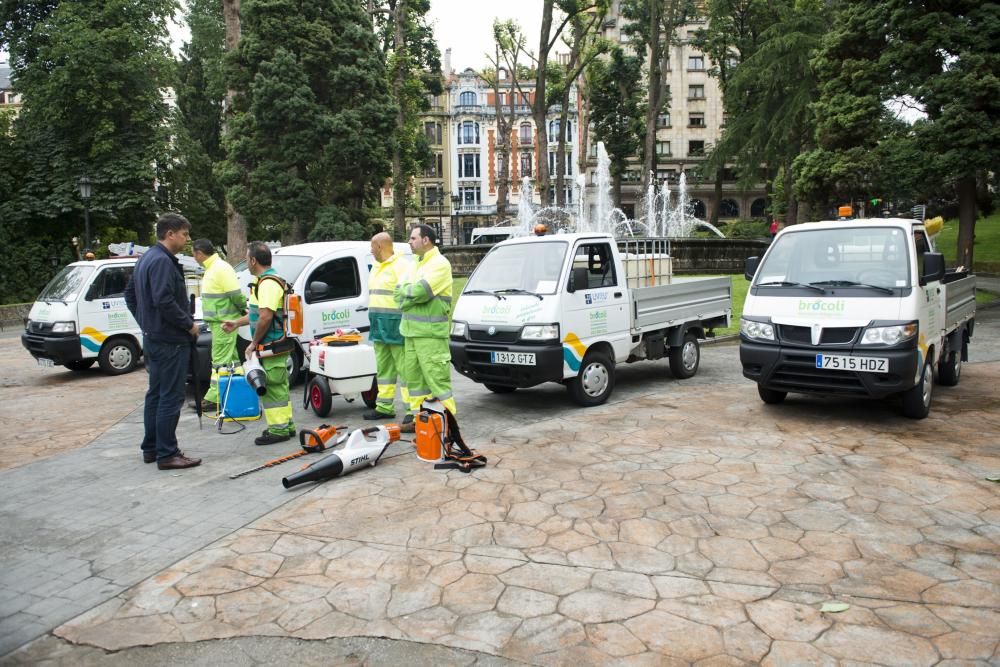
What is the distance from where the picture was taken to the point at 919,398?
303 inches

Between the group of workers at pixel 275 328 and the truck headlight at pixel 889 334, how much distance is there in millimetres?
4072

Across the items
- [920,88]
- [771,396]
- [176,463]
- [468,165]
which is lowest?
[176,463]

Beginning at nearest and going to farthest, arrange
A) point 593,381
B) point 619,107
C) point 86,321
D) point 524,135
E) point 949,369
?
point 593,381
point 949,369
point 86,321
point 619,107
point 524,135

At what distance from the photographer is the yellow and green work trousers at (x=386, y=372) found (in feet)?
27.4

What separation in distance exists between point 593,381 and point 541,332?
107 cm

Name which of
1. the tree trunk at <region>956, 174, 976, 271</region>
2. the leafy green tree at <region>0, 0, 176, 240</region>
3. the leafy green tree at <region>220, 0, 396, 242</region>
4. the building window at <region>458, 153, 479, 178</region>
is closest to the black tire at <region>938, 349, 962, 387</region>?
the tree trunk at <region>956, 174, 976, 271</region>

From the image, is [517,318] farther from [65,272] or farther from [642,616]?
[65,272]

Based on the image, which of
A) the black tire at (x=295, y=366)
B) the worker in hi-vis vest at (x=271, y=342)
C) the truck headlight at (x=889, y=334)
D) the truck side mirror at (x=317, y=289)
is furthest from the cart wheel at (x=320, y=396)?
the truck headlight at (x=889, y=334)

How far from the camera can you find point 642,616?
→ 3906 millimetres

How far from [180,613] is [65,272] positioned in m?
10.9

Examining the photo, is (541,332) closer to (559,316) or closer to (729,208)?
(559,316)

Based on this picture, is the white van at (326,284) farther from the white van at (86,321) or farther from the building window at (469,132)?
the building window at (469,132)

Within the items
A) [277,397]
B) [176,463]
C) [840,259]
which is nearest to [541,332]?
[277,397]

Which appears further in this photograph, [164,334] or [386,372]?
[386,372]
